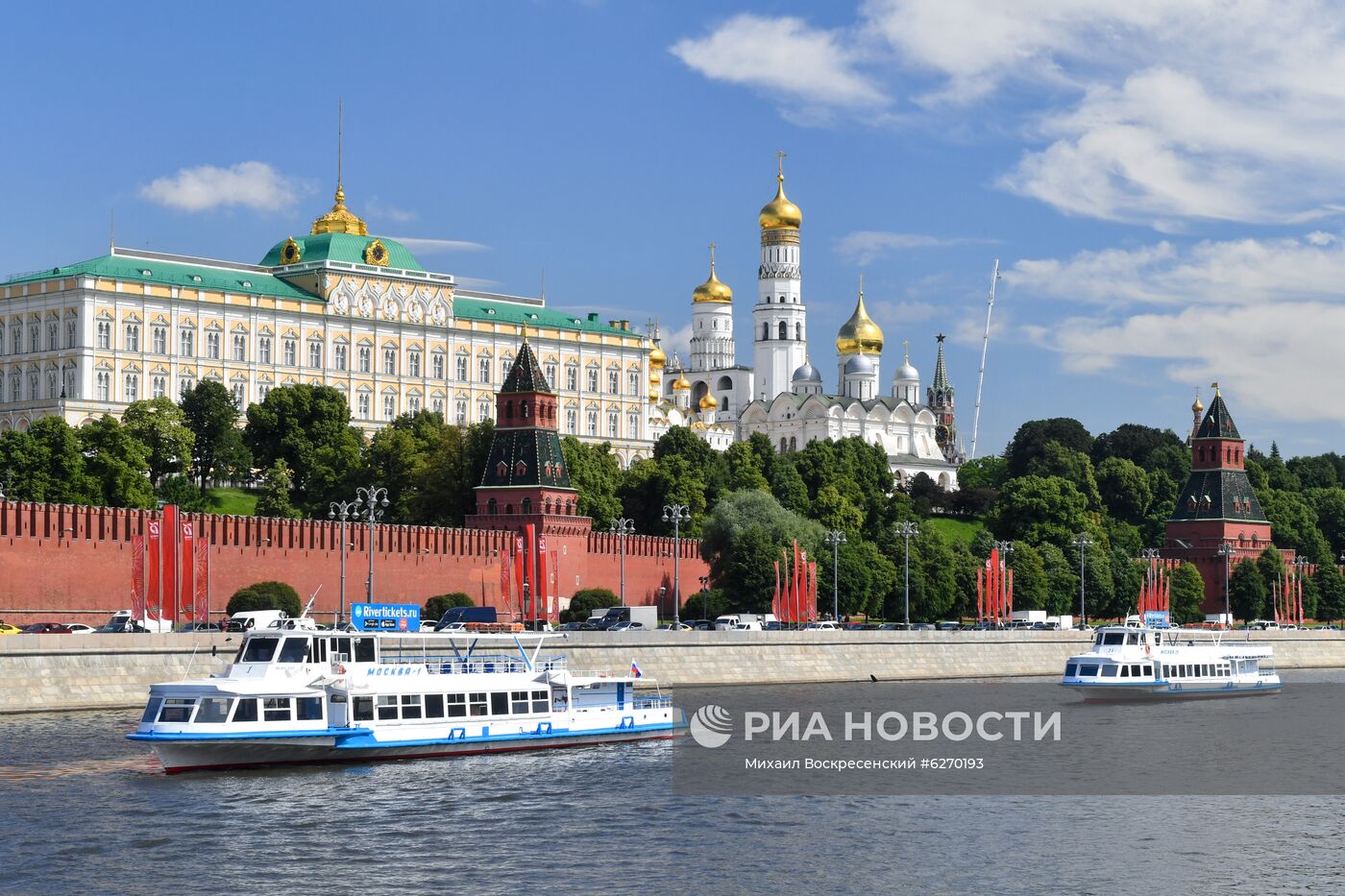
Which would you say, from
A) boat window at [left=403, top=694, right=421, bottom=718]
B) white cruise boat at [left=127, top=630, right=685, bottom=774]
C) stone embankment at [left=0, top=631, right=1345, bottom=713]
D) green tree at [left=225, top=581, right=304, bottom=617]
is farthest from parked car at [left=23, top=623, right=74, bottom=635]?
boat window at [left=403, top=694, right=421, bottom=718]

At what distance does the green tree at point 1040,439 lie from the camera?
177000 millimetres

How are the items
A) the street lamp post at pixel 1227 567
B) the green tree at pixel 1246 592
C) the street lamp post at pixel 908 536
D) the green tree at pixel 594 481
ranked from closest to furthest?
the street lamp post at pixel 908 536 < the green tree at pixel 594 481 < the street lamp post at pixel 1227 567 < the green tree at pixel 1246 592

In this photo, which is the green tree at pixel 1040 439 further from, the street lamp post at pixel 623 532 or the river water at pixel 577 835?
the river water at pixel 577 835

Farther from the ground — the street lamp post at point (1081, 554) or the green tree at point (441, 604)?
the street lamp post at point (1081, 554)

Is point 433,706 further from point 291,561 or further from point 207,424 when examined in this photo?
point 207,424

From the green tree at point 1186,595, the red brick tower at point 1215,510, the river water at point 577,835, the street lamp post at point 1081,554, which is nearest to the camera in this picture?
the river water at point 577,835

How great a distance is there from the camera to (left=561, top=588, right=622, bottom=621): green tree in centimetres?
9256

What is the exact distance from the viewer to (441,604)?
8781 cm

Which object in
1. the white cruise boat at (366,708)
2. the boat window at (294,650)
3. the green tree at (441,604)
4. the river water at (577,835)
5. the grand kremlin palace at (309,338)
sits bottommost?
the river water at (577,835)

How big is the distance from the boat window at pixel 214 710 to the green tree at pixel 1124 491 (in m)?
119

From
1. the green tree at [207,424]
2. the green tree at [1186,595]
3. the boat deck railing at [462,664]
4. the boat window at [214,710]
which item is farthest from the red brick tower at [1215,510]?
the boat window at [214,710]

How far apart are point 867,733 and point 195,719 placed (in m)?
19.0

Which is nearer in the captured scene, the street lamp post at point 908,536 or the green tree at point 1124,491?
the street lamp post at point 908,536

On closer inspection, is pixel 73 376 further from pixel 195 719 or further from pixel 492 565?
pixel 195 719
